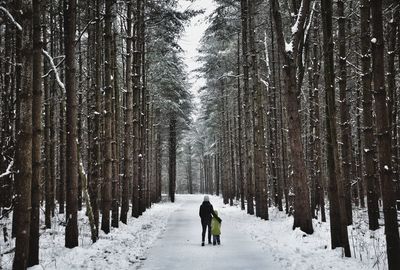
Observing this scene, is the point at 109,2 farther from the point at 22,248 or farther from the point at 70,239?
the point at 22,248

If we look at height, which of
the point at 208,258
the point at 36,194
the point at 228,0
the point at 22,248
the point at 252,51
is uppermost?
the point at 228,0

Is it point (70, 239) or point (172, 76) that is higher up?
point (172, 76)

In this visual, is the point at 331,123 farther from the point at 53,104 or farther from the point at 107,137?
the point at 53,104

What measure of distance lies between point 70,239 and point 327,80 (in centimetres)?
747

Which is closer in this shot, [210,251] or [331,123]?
[331,123]

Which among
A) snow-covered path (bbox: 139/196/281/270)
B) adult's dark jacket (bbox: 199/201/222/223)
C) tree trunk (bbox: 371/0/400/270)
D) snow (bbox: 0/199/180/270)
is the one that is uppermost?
tree trunk (bbox: 371/0/400/270)

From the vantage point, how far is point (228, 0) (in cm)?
1995

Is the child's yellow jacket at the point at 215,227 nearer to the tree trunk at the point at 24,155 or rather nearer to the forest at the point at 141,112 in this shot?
the forest at the point at 141,112

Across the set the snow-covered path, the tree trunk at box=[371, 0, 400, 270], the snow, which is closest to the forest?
the tree trunk at box=[371, 0, 400, 270]

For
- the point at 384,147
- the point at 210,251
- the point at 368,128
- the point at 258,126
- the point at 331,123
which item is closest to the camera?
the point at 384,147

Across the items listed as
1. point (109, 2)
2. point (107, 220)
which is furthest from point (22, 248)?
point (109, 2)

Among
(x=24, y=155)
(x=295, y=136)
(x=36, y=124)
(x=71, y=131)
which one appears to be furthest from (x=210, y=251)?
(x=24, y=155)

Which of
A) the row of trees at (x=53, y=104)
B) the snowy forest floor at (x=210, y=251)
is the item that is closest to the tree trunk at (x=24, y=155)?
the row of trees at (x=53, y=104)

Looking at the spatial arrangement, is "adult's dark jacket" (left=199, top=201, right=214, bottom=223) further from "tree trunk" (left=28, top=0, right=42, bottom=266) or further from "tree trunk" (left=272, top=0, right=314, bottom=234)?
"tree trunk" (left=28, top=0, right=42, bottom=266)
